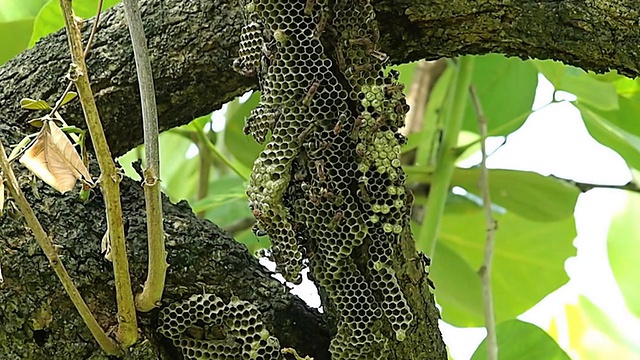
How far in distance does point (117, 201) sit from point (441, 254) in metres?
0.82

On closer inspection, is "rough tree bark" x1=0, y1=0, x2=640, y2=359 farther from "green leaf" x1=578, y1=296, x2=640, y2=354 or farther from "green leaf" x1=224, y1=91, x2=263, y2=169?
"green leaf" x1=578, y1=296, x2=640, y2=354

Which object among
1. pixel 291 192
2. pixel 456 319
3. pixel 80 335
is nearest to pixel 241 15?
pixel 291 192

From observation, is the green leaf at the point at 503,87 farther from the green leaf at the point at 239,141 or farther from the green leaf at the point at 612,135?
the green leaf at the point at 239,141

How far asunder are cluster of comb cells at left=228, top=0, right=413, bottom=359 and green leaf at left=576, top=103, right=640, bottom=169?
500 mm

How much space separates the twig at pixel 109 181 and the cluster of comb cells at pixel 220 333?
42 millimetres

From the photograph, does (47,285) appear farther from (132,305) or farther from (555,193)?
(555,193)

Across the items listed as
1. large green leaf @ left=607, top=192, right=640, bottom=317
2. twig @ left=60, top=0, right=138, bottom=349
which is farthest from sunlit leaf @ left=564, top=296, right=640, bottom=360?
twig @ left=60, top=0, right=138, bottom=349

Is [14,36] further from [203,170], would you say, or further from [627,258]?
[627,258]

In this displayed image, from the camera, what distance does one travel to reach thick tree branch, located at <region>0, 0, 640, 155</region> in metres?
0.47

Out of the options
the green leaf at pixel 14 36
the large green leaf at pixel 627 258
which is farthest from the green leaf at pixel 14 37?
the large green leaf at pixel 627 258

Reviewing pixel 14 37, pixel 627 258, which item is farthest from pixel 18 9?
pixel 627 258

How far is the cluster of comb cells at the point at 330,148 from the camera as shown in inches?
18.4

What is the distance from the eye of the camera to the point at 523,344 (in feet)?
2.61

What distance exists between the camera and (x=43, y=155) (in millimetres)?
386
